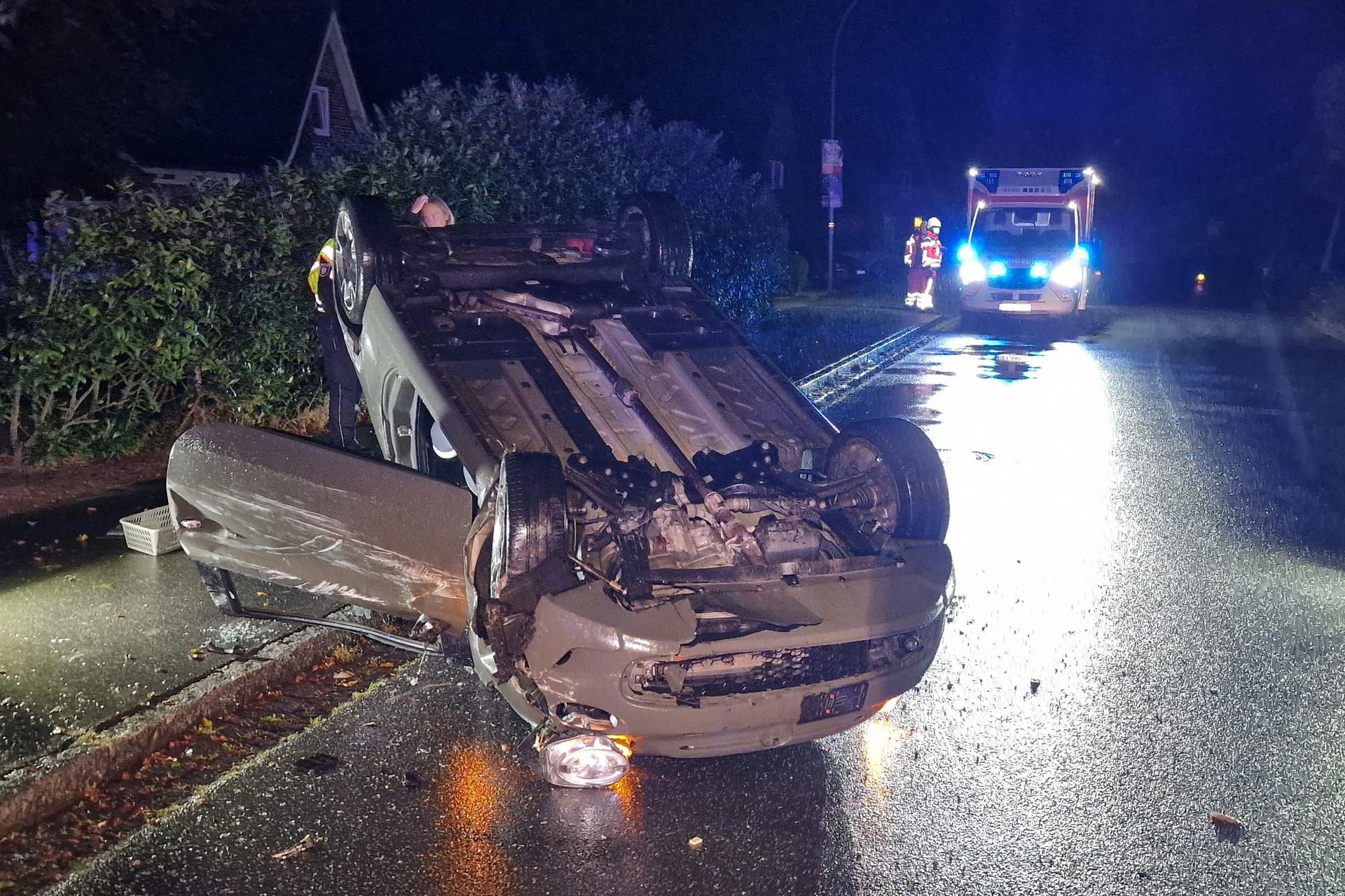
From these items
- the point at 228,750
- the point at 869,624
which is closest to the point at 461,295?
the point at 228,750

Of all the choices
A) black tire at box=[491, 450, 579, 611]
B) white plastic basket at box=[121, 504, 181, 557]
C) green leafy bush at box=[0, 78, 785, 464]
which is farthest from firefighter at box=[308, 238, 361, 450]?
black tire at box=[491, 450, 579, 611]

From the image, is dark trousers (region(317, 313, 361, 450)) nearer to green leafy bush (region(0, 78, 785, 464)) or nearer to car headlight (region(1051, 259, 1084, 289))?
green leafy bush (region(0, 78, 785, 464))

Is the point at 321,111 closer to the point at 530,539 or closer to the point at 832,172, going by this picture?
the point at 832,172

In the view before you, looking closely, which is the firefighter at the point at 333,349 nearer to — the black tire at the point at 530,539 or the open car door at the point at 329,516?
the open car door at the point at 329,516

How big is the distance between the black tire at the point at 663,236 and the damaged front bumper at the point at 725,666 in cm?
277

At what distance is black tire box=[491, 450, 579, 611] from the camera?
151 inches

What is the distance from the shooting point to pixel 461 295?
5762 millimetres

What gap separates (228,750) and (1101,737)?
359 centimetres

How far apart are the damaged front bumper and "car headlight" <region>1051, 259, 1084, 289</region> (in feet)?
60.7

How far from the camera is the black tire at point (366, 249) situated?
5527 mm

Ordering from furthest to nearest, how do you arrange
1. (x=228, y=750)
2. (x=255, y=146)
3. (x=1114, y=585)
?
(x=255, y=146) < (x=1114, y=585) < (x=228, y=750)

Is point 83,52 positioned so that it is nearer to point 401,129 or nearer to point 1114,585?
point 401,129

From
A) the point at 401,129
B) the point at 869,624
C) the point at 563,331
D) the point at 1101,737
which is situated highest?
the point at 401,129

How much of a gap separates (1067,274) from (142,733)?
1972cm
